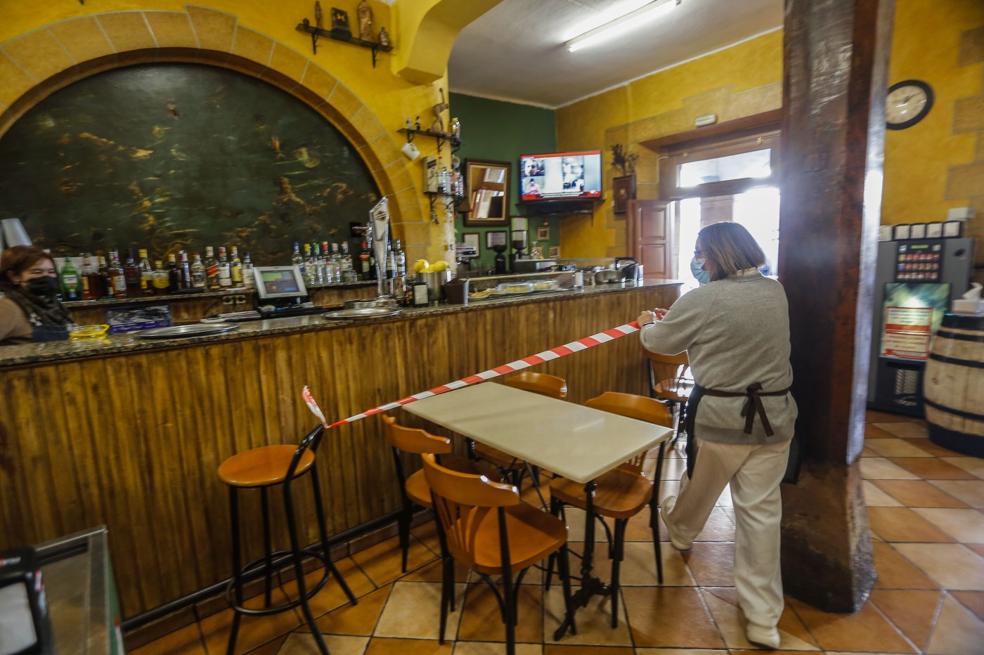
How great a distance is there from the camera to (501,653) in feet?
6.38

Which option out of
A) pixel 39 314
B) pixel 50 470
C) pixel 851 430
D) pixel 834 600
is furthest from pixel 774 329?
pixel 39 314

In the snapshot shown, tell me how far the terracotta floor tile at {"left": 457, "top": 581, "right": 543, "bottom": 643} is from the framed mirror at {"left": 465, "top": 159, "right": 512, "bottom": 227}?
18.8 ft

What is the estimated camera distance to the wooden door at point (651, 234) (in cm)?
708

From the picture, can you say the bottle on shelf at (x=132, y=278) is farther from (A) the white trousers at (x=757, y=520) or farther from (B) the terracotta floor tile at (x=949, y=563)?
(B) the terracotta floor tile at (x=949, y=563)

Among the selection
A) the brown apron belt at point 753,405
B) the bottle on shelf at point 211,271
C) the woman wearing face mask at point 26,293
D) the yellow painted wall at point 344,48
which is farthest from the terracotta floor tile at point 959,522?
the bottle on shelf at point 211,271

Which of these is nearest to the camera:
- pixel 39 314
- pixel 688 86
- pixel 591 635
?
pixel 591 635

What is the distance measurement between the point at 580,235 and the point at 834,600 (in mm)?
6634

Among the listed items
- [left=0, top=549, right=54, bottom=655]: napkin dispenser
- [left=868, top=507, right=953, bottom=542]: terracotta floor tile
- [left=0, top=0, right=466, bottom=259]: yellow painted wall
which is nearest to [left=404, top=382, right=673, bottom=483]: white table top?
[left=0, top=549, right=54, bottom=655]: napkin dispenser

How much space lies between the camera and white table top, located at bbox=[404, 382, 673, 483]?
1692 millimetres

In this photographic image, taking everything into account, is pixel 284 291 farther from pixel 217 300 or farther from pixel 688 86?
pixel 688 86

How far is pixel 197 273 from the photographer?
13.5 feet

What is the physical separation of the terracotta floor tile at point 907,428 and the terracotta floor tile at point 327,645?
4585 mm

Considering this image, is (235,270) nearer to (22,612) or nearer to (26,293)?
(26,293)

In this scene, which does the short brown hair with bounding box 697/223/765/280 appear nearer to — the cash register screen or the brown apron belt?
the brown apron belt
